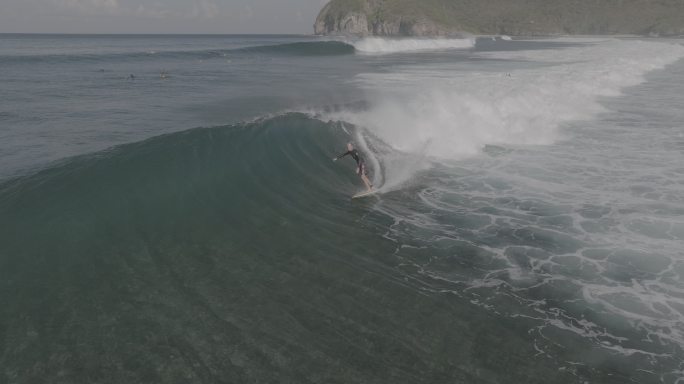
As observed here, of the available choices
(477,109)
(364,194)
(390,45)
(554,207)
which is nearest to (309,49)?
(390,45)

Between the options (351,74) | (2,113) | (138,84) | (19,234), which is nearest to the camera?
(19,234)

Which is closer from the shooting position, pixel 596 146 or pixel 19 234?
pixel 19 234

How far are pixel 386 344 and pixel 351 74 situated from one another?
39.6m

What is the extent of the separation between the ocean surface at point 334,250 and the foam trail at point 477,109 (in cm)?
28

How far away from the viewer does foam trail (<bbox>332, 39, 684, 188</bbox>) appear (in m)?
19.7

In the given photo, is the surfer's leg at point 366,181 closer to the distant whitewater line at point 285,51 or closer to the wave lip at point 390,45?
the distant whitewater line at point 285,51

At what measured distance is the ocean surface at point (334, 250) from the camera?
22.0 feet

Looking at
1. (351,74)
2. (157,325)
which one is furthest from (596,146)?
(351,74)

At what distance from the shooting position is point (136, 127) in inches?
733

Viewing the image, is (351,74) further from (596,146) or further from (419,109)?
(596,146)

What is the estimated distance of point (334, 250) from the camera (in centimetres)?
995

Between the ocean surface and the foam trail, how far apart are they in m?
0.28

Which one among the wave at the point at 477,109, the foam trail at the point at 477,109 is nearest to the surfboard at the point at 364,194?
the foam trail at the point at 477,109

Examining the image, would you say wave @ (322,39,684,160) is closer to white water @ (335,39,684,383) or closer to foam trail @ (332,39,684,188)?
foam trail @ (332,39,684,188)
